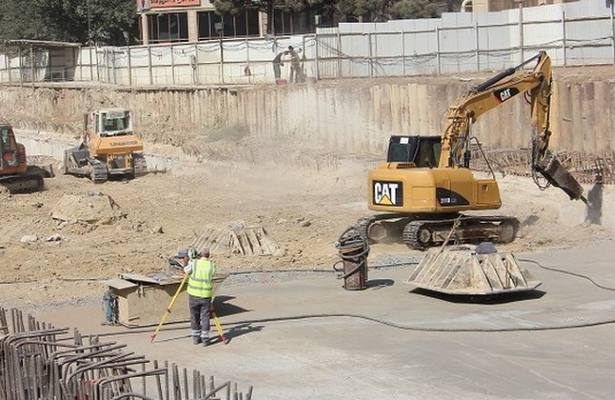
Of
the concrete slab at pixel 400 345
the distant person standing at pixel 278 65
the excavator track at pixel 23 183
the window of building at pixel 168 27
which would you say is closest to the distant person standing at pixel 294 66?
the distant person standing at pixel 278 65

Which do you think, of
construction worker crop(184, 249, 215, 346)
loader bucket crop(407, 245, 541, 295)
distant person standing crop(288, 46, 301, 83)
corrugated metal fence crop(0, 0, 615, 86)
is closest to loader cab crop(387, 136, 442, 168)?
loader bucket crop(407, 245, 541, 295)

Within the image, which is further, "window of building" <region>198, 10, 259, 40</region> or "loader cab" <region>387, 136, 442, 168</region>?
"window of building" <region>198, 10, 259, 40</region>

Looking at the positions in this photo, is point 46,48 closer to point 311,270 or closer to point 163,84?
point 163,84

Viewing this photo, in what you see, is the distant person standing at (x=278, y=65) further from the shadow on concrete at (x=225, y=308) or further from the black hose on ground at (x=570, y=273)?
the shadow on concrete at (x=225, y=308)

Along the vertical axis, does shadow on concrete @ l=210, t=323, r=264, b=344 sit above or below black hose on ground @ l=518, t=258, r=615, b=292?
below

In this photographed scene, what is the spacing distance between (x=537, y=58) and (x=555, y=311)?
917 cm

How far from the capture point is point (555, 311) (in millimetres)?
18156

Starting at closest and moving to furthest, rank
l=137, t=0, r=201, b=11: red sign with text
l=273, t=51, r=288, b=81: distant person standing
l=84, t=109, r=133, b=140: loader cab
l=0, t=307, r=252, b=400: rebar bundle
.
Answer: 1. l=0, t=307, r=252, b=400: rebar bundle
2. l=84, t=109, r=133, b=140: loader cab
3. l=273, t=51, r=288, b=81: distant person standing
4. l=137, t=0, r=201, b=11: red sign with text

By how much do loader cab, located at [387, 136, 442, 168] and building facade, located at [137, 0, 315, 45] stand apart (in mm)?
46102

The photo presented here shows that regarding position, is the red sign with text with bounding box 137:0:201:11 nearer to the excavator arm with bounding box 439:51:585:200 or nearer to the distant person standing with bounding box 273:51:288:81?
the distant person standing with bounding box 273:51:288:81

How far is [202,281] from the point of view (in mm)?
16359

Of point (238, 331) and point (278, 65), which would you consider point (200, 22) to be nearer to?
point (278, 65)

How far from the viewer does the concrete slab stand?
553 inches

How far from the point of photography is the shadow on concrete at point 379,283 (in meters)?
20.9
